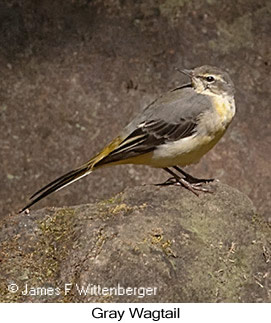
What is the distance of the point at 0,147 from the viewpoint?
6.11m

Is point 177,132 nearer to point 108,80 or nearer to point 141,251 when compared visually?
point 141,251

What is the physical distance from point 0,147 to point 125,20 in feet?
5.26

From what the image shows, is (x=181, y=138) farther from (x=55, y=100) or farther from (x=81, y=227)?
(x=55, y=100)

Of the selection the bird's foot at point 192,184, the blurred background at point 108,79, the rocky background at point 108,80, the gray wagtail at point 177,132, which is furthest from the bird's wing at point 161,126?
the blurred background at point 108,79

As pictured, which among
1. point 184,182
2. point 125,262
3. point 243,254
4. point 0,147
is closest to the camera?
point 125,262

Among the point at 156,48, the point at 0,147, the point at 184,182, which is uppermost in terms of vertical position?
the point at 184,182

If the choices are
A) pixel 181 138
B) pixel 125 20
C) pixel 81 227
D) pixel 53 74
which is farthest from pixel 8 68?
pixel 81 227

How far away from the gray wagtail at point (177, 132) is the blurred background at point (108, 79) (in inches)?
66.4

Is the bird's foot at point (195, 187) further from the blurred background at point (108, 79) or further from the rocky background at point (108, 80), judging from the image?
the blurred background at point (108, 79)

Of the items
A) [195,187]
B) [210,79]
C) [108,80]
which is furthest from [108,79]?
[195,187]

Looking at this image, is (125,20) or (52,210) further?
(125,20)

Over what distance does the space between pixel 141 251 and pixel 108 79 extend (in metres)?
3.18

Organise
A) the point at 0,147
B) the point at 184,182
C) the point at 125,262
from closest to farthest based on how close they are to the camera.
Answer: the point at 125,262 < the point at 184,182 < the point at 0,147

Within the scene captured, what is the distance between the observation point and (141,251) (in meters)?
3.48
